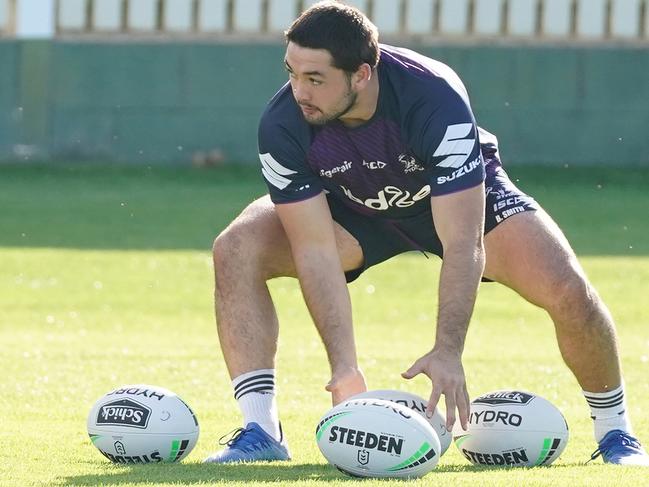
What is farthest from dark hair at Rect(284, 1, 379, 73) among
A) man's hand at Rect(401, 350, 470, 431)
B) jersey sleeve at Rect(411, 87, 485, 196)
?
man's hand at Rect(401, 350, 470, 431)

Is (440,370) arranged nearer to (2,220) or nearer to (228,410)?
(228,410)

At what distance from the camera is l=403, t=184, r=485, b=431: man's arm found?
5.95 meters

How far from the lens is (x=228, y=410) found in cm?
852

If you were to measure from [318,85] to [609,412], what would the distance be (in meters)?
2.07

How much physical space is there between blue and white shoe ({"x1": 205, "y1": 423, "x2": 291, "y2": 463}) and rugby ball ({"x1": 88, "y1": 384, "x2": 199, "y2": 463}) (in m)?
0.16

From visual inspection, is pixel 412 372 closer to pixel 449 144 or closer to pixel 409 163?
pixel 449 144

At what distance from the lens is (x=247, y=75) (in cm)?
2595

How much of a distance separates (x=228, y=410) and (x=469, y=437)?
2.27m

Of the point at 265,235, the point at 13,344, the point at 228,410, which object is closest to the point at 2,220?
the point at 13,344

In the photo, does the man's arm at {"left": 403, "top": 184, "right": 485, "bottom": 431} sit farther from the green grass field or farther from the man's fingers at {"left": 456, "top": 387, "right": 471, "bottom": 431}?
the green grass field

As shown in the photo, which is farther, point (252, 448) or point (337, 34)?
point (252, 448)

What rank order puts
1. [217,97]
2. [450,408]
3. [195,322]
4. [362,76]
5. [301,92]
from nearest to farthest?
[450,408], [301,92], [362,76], [195,322], [217,97]

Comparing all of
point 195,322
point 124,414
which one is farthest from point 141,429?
point 195,322

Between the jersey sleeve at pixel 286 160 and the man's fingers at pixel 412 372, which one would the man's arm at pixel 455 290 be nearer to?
the man's fingers at pixel 412 372
